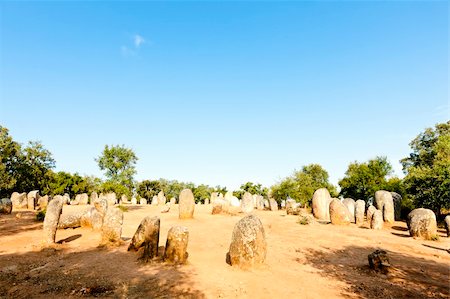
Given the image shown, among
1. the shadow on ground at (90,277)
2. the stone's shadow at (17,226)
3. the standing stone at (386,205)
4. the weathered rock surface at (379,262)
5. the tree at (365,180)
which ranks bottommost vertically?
the shadow on ground at (90,277)

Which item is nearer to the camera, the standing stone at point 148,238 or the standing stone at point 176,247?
the standing stone at point 176,247

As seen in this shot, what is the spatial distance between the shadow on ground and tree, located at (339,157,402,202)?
35.8 metres

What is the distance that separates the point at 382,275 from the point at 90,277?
9.77 meters

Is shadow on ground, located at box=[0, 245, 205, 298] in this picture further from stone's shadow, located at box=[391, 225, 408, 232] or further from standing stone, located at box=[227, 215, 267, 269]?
stone's shadow, located at box=[391, 225, 408, 232]

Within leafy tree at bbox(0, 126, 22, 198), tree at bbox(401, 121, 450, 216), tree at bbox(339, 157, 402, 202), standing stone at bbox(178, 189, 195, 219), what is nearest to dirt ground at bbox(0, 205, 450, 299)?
standing stone at bbox(178, 189, 195, 219)

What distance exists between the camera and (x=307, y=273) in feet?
32.1

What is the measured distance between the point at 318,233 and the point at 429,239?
6081 millimetres

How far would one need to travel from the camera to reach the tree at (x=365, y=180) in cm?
3956

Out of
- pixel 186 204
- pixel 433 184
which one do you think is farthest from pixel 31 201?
pixel 433 184

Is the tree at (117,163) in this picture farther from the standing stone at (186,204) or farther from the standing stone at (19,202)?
the standing stone at (186,204)

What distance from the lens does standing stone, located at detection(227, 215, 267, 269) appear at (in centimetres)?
987

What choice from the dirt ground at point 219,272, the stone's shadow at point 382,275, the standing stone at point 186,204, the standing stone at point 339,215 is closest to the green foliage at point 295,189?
the standing stone at point 339,215

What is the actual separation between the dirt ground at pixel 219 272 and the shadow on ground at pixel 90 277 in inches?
1.0

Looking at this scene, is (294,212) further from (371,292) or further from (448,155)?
(371,292)
